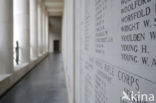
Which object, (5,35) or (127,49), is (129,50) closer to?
(127,49)

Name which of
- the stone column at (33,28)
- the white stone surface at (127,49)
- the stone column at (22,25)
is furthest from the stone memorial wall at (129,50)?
the stone column at (33,28)

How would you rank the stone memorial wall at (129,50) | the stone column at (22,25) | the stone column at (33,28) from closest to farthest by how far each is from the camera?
the stone memorial wall at (129,50) < the stone column at (22,25) < the stone column at (33,28)

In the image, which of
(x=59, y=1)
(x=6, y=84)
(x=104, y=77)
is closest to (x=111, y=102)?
(x=104, y=77)

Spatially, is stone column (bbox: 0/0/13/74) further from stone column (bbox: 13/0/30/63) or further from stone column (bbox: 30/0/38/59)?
stone column (bbox: 30/0/38/59)

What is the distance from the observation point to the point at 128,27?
1.80 ft

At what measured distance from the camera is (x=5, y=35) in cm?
549

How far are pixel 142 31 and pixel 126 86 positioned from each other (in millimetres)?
188

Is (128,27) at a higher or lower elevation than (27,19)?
lower

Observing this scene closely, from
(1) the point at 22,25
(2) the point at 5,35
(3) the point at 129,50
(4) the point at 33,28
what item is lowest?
(3) the point at 129,50

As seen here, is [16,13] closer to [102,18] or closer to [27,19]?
[27,19]

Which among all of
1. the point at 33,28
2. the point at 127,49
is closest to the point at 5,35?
the point at 127,49

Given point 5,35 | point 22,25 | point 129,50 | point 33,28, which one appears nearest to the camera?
point 129,50

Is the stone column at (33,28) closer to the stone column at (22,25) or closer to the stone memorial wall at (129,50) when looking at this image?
the stone column at (22,25)

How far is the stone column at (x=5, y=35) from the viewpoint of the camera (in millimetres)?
5418
